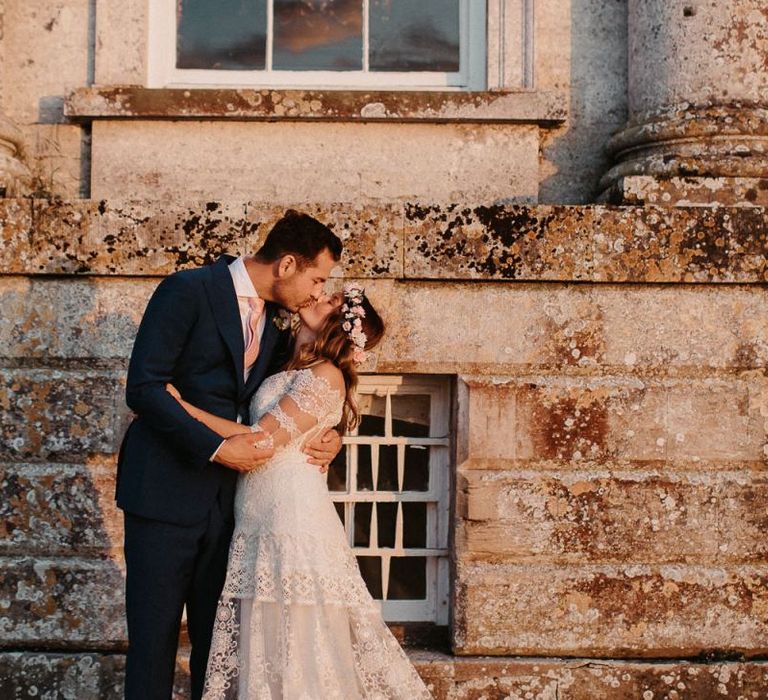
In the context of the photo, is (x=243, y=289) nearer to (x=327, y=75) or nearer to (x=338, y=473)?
(x=338, y=473)

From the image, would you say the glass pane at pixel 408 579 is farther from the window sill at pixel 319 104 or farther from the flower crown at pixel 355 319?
the window sill at pixel 319 104

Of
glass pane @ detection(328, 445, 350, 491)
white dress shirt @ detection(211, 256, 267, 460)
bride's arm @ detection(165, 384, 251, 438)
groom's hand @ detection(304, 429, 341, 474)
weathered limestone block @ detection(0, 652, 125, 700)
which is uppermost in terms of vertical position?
white dress shirt @ detection(211, 256, 267, 460)

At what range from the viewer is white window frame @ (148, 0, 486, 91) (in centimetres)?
525

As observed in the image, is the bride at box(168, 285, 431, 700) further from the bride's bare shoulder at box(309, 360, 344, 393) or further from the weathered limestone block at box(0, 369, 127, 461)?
the weathered limestone block at box(0, 369, 127, 461)

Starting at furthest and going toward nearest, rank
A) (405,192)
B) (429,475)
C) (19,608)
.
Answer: (405,192), (429,475), (19,608)

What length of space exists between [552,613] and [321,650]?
1.25 metres

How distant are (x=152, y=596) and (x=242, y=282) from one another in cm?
106

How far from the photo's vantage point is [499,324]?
457 cm

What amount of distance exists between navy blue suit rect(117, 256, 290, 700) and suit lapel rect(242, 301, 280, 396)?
8 centimetres

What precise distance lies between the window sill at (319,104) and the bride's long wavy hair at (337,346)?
1.51 m

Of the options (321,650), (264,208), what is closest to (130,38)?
(264,208)

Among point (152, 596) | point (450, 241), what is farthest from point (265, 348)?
point (450, 241)

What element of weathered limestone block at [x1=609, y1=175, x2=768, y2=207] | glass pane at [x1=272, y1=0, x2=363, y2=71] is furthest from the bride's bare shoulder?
glass pane at [x1=272, y1=0, x2=363, y2=71]

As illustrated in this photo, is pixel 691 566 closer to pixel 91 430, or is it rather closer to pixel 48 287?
pixel 91 430
